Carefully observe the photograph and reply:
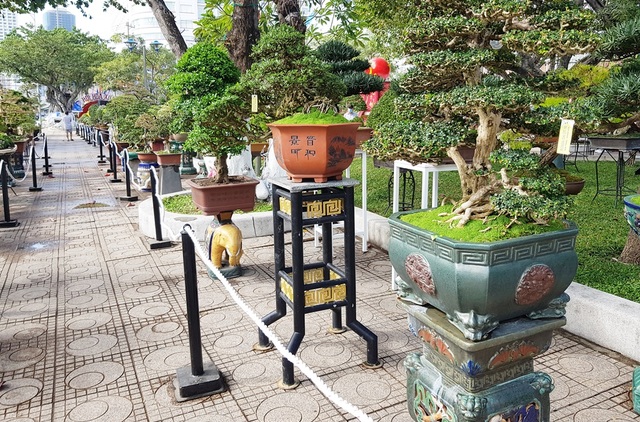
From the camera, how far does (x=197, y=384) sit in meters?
2.92

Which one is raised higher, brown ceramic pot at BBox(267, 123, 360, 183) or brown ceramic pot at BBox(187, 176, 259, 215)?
brown ceramic pot at BBox(267, 123, 360, 183)

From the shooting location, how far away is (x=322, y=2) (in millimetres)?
8445

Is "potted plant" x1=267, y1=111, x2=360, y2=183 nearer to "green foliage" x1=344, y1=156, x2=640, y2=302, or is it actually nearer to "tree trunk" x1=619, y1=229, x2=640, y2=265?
"green foliage" x1=344, y1=156, x2=640, y2=302

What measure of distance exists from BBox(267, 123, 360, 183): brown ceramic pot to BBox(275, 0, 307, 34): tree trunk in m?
3.18

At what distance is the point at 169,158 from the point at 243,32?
391cm

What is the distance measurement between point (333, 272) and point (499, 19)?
186 centimetres

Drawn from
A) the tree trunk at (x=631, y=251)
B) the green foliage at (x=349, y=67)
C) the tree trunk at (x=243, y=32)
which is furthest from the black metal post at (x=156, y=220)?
the tree trunk at (x=631, y=251)

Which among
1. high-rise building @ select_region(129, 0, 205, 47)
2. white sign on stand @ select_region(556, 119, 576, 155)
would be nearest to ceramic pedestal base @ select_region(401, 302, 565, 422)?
white sign on stand @ select_region(556, 119, 576, 155)

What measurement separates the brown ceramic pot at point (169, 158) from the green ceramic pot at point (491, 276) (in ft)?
26.4

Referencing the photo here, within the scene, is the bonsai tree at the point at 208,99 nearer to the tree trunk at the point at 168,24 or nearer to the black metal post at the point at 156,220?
the black metal post at the point at 156,220

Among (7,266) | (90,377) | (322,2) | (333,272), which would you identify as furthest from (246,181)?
(322,2)

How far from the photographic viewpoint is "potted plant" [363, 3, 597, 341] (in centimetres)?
194

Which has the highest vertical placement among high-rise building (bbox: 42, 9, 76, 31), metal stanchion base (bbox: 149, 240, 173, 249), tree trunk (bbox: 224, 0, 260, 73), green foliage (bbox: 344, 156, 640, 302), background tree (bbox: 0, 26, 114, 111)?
high-rise building (bbox: 42, 9, 76, 31)

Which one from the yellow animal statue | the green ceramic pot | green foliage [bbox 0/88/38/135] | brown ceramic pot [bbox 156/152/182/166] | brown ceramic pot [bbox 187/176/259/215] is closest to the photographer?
the green ceramic pot
